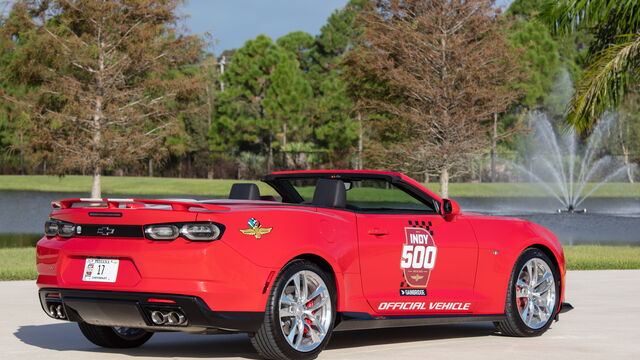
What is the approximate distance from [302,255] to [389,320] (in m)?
1.09

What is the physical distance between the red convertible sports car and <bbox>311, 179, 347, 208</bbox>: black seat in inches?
0.4

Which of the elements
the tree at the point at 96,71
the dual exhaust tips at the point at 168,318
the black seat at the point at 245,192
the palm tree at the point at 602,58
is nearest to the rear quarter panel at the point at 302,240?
the dual exhaust tips at the point at 168,318

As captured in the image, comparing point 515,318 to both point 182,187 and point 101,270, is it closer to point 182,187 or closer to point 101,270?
point 101,270

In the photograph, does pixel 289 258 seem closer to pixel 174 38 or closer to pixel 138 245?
pixel 138 245

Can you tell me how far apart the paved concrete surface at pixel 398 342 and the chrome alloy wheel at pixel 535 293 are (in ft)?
0.63

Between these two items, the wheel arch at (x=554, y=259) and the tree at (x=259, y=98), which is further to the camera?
the tree at (x=259, y=98)

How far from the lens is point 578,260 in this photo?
19047mm

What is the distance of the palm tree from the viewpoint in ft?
67.9

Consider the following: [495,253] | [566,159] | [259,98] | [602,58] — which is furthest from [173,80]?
[566,159]

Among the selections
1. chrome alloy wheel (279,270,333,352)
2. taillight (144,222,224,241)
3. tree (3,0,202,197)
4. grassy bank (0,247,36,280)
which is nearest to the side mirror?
chrome alloy wheel (279,270,333,352)

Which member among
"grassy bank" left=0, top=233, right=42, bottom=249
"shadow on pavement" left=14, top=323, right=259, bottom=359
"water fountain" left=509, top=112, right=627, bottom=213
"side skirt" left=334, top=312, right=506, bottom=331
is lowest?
"grassy bank" left=0, top=233, right=42, bottom=249

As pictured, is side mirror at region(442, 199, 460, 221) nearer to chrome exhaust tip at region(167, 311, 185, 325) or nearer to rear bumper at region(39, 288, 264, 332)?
rear bumper at region(39, 288, 264, 332)

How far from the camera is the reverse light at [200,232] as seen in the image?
702cm

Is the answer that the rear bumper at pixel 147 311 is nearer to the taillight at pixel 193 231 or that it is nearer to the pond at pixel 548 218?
the taillight at pixel 193 231
